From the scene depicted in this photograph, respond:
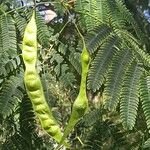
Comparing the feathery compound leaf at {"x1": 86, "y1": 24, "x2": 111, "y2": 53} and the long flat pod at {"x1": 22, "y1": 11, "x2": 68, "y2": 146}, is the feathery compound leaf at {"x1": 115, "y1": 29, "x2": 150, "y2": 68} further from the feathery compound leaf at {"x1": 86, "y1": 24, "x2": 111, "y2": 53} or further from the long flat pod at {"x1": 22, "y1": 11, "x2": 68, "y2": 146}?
the long flat pod at {"x1": 22, "y1": 11, "x2": 68, "y2": 146}

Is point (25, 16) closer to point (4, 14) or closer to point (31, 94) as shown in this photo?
point (4, 14)

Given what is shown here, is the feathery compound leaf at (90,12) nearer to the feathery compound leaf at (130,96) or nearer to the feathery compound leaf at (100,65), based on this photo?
the feathery compound leaf at (100,65)

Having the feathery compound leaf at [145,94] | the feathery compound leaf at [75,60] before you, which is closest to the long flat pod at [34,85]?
the feathery compound leaf at [145,94]

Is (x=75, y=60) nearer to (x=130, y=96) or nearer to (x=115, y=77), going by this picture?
(x=115, y=77)

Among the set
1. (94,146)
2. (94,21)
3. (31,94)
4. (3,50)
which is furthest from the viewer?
(94,146)

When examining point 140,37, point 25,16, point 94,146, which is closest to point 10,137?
point 94,146

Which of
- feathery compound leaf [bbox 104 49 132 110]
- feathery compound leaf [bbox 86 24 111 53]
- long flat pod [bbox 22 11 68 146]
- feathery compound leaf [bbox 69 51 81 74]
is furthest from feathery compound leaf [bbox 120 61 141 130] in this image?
long flat pod [bbox 22 11 68 146]

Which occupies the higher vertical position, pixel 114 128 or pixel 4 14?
pixel 4 14
